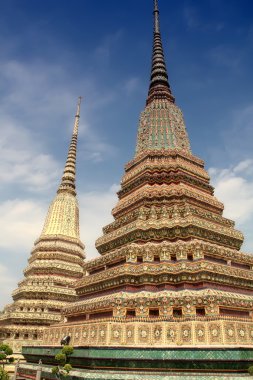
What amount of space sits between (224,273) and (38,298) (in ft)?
66.9

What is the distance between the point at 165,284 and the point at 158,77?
22036 millimetres

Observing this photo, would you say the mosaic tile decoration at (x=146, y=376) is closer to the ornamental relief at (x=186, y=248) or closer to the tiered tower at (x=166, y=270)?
the tiered tower at (x=166, y=270)

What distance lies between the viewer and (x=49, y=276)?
33.3 metres

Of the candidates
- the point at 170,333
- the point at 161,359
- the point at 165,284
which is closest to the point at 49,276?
the point at 165,284

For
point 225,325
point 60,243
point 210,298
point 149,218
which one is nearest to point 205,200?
point 149,218

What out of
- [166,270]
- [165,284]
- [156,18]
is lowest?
[165,284]

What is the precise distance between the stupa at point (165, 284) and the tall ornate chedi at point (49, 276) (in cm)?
781

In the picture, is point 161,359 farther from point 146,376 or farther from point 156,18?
point 156,18

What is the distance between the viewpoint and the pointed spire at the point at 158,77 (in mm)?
31744

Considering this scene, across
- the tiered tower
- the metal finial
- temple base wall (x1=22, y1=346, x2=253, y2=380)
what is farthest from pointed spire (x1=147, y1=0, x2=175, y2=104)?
temple base wall (x1=22, y1=346, x2=253, y2=380)

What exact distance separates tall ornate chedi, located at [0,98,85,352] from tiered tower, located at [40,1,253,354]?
7.95m

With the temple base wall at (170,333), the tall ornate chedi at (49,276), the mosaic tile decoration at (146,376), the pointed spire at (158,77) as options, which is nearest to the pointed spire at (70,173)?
the tall ornate chedi at (49,276)

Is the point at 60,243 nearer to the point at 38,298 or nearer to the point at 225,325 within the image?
the point at 38,298

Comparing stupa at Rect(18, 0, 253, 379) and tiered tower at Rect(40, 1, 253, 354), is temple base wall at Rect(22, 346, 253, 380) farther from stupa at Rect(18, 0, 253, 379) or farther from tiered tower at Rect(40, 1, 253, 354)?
tiered tower at Rect(40, 1, 253, 354)
